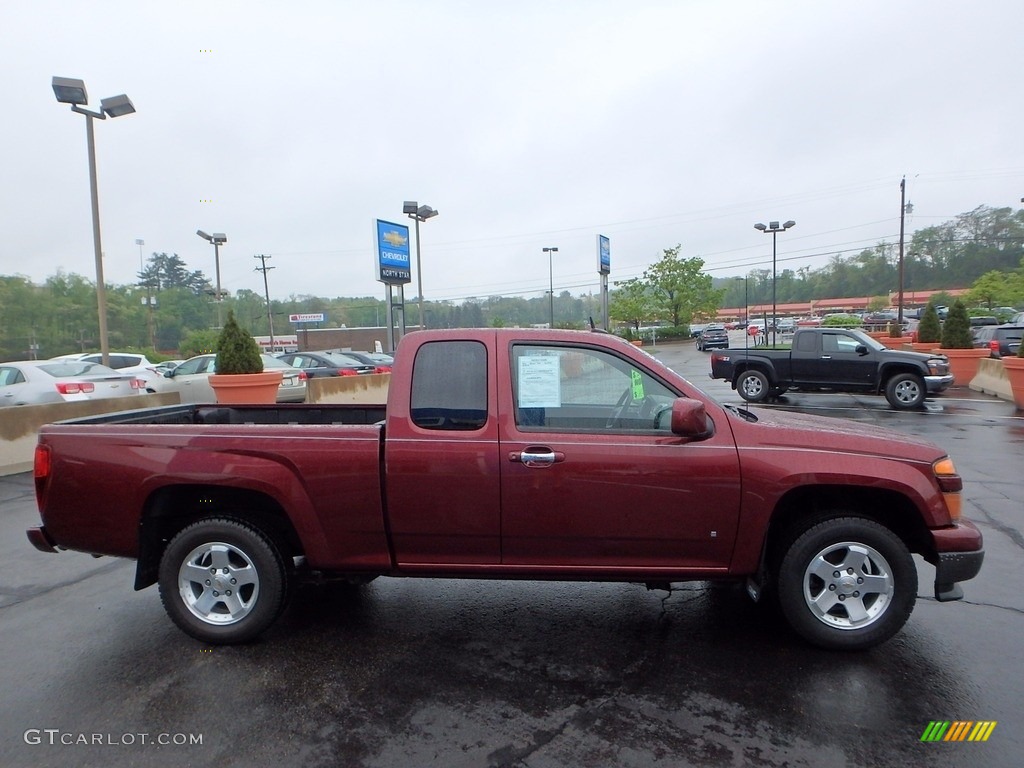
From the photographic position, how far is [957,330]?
61.1ft

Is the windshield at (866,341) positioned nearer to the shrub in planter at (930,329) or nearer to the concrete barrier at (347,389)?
the shrub in planter at (930,329)

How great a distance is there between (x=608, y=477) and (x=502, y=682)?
3.89 ft

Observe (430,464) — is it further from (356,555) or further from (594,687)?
(594,687)

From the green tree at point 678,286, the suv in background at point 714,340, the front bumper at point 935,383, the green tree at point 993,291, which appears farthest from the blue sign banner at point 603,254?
the green tree at point 993,291

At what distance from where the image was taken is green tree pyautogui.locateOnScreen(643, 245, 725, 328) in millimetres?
58375

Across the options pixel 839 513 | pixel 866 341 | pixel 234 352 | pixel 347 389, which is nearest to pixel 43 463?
pixel 839 513

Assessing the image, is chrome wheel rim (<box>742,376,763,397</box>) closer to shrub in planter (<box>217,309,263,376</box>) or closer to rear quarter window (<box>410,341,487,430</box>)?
shrub in planter (<box>217,309,263,376</box>)

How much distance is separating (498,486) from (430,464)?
15.3 inches

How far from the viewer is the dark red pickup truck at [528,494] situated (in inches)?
142

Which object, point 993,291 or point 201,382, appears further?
point 993,291

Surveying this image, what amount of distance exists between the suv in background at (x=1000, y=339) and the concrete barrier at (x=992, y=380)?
3.13 meters

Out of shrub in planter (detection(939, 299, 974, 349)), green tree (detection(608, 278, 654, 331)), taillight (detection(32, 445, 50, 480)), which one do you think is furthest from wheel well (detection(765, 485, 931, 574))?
green tree (detection(608, 278, 654, 331))

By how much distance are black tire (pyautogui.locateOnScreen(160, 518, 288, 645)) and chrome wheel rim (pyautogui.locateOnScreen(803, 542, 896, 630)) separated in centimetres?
297

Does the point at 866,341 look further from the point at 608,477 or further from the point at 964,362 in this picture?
the point at 608,477
